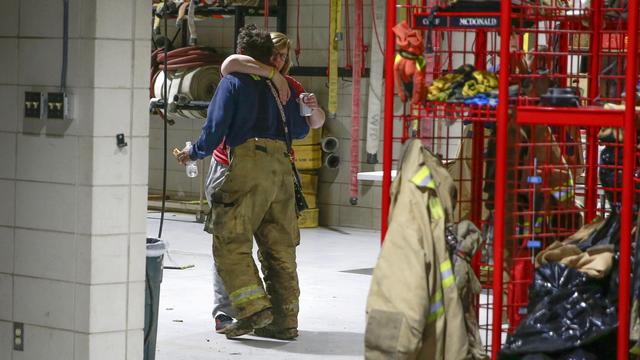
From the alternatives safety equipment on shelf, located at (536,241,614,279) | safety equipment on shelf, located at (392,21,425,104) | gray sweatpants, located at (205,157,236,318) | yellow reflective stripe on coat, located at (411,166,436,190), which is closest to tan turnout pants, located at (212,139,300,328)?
gray sweatpants, located at (205,157,236,318)

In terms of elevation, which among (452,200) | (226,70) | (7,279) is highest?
(226,70)

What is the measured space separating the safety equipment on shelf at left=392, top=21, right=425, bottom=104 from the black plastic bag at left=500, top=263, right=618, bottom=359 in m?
0.78

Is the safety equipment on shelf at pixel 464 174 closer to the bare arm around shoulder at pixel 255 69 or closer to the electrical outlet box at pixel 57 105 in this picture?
the electrical outlet box at pixel 57 105

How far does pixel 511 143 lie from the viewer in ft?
15.0

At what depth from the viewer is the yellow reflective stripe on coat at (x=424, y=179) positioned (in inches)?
186

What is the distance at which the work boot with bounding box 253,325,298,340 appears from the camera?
749cm

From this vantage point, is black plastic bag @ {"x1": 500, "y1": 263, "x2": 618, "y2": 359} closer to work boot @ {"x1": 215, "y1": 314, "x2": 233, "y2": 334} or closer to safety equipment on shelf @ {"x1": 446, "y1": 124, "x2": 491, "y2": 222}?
safety equipment on shelf @ {"x1": 446, "y1": 124, "x2": 491, "y2": 222}

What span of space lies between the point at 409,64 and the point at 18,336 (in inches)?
94.3

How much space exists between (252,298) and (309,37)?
5644 mm

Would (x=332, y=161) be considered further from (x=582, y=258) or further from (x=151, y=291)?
(x=582, y=258)

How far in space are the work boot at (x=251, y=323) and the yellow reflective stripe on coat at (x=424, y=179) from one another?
2750mm

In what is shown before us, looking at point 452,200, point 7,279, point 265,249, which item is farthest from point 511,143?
point 265,249

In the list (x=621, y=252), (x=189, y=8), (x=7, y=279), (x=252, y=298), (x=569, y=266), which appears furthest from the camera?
(x=189, y=8)

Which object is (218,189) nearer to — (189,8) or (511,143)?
(511,143)
